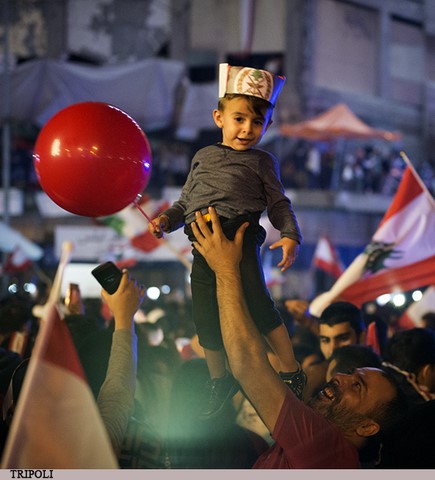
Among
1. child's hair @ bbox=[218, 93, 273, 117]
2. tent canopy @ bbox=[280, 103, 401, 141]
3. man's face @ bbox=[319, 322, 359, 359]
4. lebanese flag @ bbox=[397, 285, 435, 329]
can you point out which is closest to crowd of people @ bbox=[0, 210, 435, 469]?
child's hair @ bbox=[218, 93, 273, 117]

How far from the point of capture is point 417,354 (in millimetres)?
5531

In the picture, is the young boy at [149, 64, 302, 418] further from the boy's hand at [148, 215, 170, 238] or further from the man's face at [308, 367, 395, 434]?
the man's face at [308, 367, 395, 434]

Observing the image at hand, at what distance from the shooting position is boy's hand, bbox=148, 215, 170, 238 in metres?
4.15

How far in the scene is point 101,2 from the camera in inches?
1276

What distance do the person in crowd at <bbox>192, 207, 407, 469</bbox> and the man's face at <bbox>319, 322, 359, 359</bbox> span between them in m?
2.34

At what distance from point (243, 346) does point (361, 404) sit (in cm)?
72

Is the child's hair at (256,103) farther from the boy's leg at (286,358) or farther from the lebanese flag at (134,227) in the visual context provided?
the lebanese flag at (134,227)

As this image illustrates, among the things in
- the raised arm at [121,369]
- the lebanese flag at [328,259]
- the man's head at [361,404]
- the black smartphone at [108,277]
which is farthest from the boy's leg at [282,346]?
the lebanese flag at [328,259]

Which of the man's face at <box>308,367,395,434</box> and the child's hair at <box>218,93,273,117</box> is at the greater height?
the child's hair at <box>218,93,273,117</box>

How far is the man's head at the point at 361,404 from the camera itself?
409 centimetres

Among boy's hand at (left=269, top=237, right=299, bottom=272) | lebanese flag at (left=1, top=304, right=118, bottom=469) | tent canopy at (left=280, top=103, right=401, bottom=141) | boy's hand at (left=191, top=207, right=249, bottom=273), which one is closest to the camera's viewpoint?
lebanese flag at (left=1, top=304, right=118, bottom=469)

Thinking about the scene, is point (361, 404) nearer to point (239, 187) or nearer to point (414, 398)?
point (239, 187)

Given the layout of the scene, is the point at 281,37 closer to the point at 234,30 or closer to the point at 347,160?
the point at 234,30

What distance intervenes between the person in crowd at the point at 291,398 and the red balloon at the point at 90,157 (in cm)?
44
